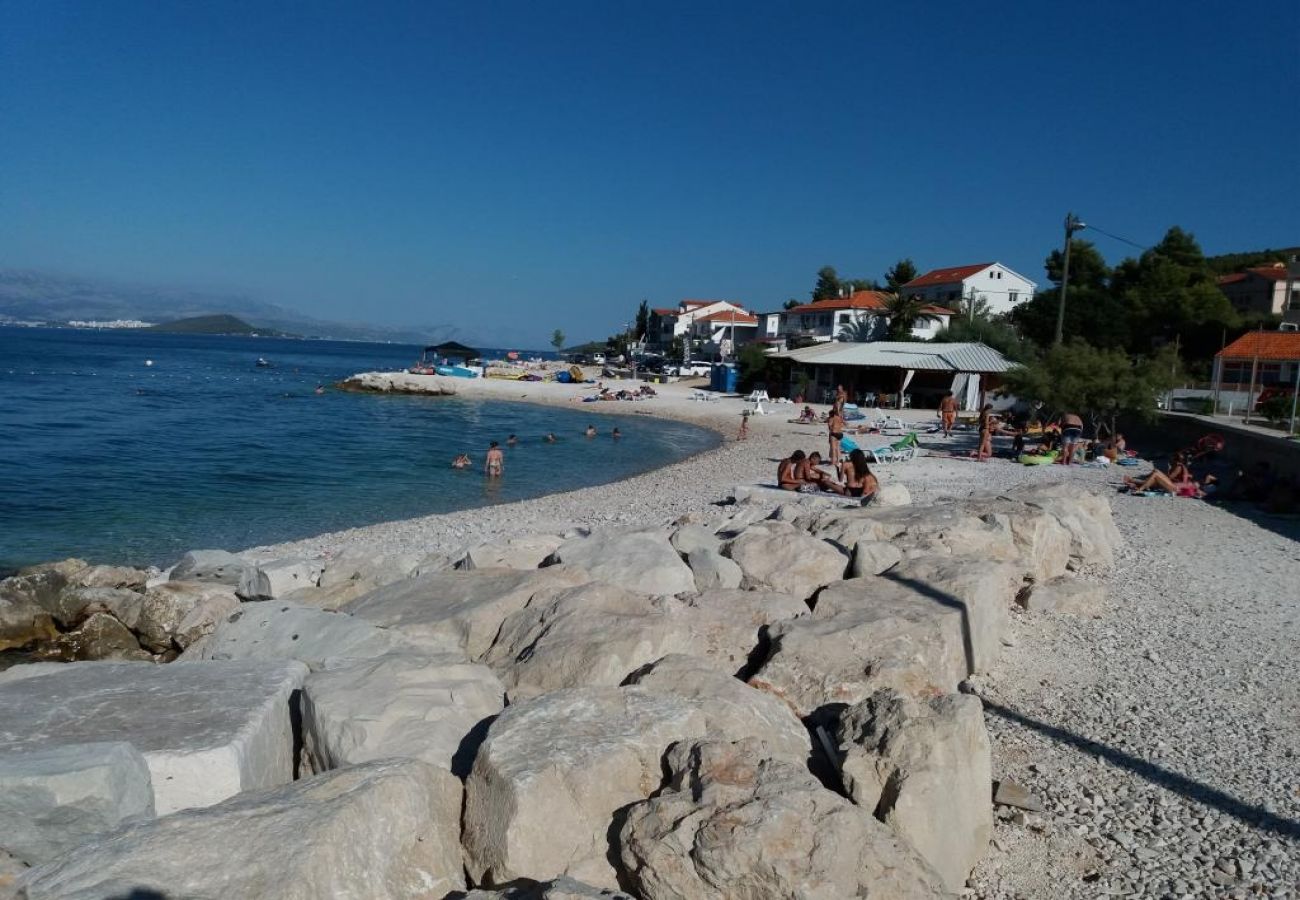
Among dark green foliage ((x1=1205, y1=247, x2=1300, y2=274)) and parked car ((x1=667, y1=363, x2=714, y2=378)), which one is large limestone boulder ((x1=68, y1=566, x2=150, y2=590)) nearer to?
parked car ((x1=667, y1=363, x2=714, y2=378))

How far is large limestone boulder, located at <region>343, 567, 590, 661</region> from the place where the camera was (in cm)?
645

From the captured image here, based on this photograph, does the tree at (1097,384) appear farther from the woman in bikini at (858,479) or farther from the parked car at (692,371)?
the parked car at (692,371)

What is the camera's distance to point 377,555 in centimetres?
966

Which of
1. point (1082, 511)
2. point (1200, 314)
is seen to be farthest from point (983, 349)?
point (1082, 511)

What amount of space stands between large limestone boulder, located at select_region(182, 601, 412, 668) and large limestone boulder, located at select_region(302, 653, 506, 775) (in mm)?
611

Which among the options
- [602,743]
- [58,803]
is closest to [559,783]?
[602,743]

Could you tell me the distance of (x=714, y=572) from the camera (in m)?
7.83

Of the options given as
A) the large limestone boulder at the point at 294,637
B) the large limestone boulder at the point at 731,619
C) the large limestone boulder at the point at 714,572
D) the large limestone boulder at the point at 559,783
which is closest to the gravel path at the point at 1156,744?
the large limestone boulder at the point at 731,619

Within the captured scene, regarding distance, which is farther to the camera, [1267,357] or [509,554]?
[1267,357]

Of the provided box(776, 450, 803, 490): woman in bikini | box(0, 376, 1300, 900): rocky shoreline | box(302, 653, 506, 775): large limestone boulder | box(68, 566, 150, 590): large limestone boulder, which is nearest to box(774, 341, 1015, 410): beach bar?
box(776, 450, 803, 490): woman in bikini

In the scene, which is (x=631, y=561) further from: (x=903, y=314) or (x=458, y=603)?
(x=903, y=314)

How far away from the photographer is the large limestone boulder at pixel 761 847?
12.0 ft

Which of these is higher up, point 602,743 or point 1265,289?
point 1265,289

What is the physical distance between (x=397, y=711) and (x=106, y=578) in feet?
24.8
